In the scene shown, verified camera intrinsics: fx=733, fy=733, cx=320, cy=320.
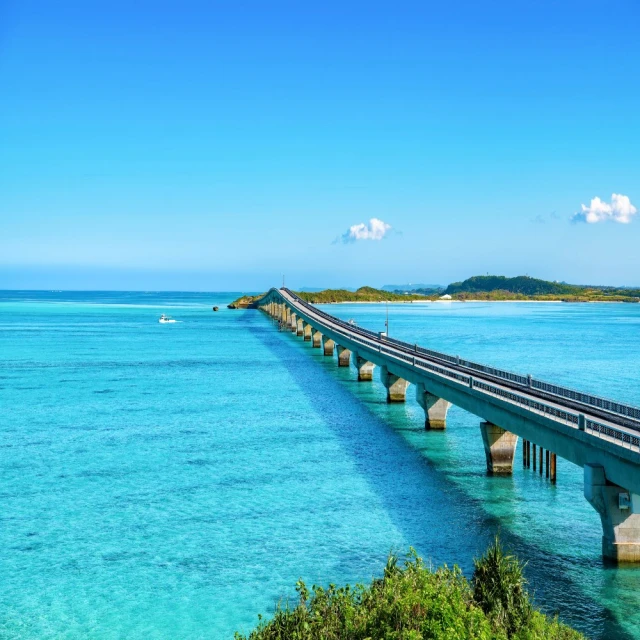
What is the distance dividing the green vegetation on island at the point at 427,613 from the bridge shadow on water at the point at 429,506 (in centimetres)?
306

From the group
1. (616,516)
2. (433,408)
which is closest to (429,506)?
(616,516)

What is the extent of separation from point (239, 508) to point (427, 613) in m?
20.1

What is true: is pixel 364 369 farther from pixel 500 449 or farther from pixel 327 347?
pixel 500 449

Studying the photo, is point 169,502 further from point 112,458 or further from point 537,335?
point 537,335

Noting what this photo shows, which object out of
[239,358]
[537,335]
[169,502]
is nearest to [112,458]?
[169,502]

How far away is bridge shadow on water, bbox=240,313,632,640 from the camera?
2641 centimetres

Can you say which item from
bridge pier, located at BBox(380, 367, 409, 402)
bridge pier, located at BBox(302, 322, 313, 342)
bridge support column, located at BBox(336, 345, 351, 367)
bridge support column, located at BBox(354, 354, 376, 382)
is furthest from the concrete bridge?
bridge pier, located at BBox(302, 322, 313, 342)

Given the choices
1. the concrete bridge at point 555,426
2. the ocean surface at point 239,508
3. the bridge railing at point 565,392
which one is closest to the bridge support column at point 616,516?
the concrete bridge at point 555,426

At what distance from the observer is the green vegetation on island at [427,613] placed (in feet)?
64.0

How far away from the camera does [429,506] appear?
127 ft

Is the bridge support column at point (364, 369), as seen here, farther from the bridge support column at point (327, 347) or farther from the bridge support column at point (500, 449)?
the bridge support column at point (500, 449)

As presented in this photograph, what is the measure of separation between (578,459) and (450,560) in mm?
6988

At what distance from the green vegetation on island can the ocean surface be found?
4.28m

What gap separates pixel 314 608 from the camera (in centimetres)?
2178
